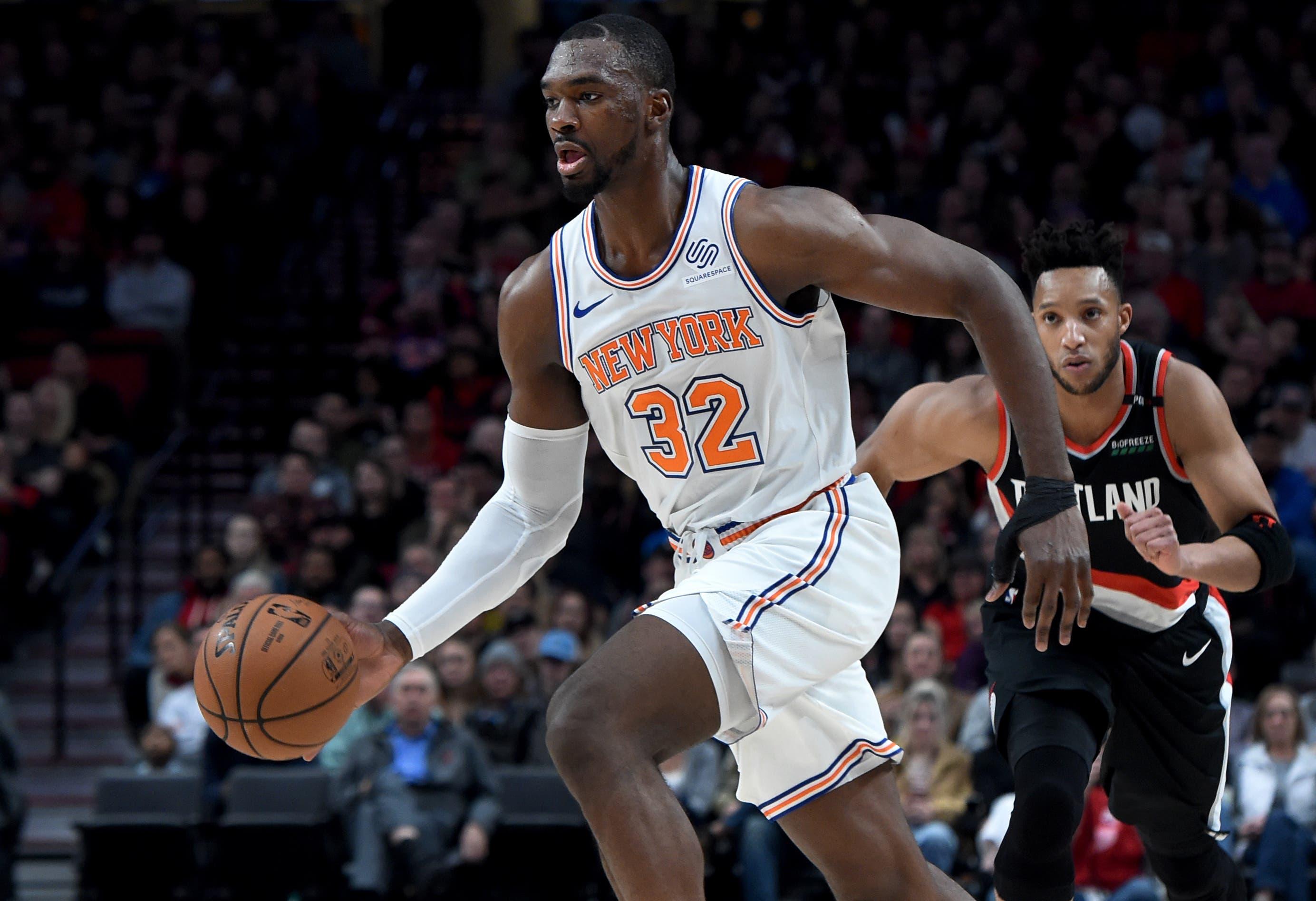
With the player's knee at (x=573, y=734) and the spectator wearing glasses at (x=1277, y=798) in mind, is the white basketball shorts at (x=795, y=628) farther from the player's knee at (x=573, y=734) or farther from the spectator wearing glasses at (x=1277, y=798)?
the spectator wearing glasses at (x=1277, y=798)

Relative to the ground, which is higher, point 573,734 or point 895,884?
point 573,734

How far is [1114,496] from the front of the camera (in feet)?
14.9

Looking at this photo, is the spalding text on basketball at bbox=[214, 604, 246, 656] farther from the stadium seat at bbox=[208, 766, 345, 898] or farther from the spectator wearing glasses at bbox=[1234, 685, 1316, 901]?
the spectator wearing glasses at bbox=[1234, 685, 1316, 901]

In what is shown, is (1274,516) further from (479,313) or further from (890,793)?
(479,313)

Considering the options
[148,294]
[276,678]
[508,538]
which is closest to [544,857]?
[508,538]

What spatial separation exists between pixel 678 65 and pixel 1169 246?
15.3 feet

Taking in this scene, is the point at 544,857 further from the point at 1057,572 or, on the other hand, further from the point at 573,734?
the point at 1057,572

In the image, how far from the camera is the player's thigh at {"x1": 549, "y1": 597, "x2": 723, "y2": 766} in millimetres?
3207

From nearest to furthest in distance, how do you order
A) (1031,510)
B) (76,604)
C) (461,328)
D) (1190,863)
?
(1031,510)
(1190,863)
(461,328)
(76,604)

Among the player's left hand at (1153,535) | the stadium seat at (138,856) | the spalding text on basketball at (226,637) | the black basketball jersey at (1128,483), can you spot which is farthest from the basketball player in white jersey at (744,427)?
the stadium seat at (138,856)

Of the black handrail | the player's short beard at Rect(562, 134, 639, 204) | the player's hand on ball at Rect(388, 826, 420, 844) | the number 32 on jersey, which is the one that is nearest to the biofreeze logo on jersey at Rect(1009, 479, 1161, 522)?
the number 32 on jersey

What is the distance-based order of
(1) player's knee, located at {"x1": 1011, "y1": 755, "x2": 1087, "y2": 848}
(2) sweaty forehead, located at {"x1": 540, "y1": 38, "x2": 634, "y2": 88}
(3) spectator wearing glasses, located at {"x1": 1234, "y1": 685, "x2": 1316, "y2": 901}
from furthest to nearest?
(3) spectator wearing glasses, located at {"x1": 1234, "y1": 685, "x2": 1316, "y2": 901} < (1) player's knee, located at {"x1": 1011, "y1": 755, "x2": 1087, "y2": 848} < (2) sweaty forehead, located at {"x1": 540, "y1": 38, "x2": 634, "y2": 88}

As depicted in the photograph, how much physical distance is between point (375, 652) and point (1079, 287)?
209 cm

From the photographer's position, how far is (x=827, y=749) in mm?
3658
